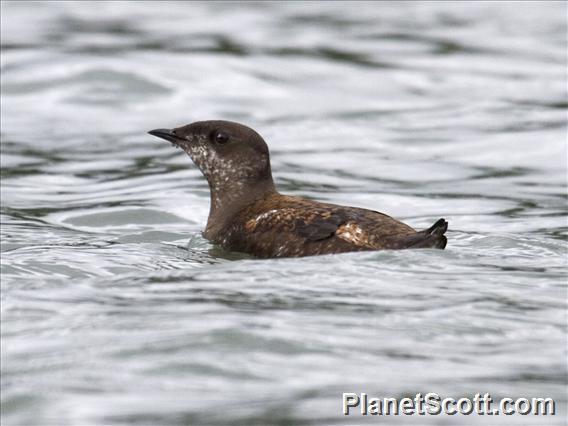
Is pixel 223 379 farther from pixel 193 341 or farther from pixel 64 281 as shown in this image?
pixel 64 281

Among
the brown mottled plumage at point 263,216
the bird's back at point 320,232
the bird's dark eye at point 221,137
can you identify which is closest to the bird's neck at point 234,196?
the brown mottled plumage at point 263,216

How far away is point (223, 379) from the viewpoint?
6.99 m

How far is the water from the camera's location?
23.0 ft

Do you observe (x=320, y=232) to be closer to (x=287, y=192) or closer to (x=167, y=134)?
(x=167, y=134)

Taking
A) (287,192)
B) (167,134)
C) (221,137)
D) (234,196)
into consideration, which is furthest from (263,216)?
Answer: (287,192)

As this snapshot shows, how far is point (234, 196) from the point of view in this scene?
10.9 meters

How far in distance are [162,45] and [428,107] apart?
4.76 m

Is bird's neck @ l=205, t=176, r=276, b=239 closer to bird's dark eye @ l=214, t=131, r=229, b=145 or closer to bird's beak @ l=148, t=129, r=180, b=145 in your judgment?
bird's dark eye @ l=214, t=131, r=229, b=145

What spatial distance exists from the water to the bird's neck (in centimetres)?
41

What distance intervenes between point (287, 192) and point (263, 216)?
4.28 metres

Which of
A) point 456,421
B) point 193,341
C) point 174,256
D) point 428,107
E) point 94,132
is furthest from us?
point 428,107

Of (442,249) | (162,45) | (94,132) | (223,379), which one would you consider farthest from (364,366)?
(162,45)

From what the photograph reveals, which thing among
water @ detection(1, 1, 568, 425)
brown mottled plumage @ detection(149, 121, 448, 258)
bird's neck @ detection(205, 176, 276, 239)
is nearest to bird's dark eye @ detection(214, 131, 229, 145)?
brown mottled plumage @ detection(149, 121, 448, 258)

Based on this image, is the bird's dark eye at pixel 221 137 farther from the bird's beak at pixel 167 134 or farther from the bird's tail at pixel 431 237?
the bird's tail at pixel 431 237
